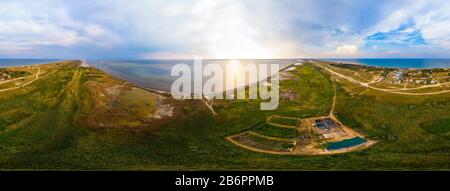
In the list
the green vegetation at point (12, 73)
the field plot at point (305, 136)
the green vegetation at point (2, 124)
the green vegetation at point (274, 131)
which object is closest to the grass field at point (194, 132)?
the green vegetation at point (2, 124)

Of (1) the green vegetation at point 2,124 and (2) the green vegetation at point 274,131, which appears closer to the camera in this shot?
(2) the green vegetation at point 274,131

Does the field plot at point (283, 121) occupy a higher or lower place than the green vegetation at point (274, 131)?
higher

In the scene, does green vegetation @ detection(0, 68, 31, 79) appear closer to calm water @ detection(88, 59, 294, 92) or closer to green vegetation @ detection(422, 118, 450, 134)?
calm water @ detection(88, 59, 294, 92)

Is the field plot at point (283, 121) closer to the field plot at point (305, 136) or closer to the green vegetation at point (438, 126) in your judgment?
the field plot at point (305, 136)

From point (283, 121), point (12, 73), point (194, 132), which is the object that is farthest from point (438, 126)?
point (12, 73)

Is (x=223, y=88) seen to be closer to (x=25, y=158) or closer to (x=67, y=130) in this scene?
(x=67, y=130)

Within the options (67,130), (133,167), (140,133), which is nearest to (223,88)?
(140,133)

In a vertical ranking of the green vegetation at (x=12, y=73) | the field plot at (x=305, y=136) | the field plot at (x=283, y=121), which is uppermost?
the green vegetation at (x=12, y=73)
